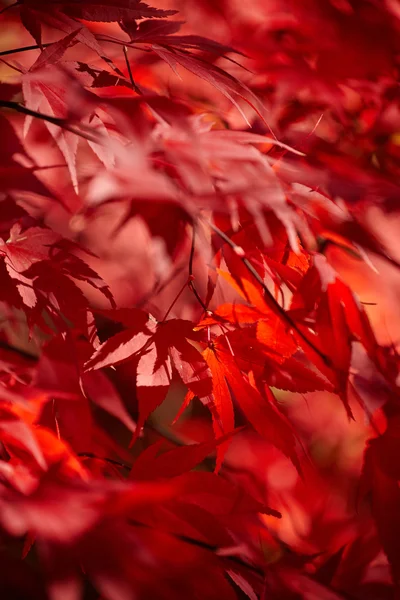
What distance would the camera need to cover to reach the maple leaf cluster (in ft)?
0.98

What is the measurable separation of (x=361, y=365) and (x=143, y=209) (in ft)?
1.16

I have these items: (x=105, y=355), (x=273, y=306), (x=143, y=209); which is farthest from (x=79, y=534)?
(x=143, y=209)

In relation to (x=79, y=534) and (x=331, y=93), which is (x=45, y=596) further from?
(x=331, y=93)

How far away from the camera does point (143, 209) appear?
0.66 m

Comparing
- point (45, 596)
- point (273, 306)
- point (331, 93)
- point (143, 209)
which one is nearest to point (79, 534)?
point (45, 596)

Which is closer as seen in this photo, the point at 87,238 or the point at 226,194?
the point at 226,194

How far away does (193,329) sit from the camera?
50 cm

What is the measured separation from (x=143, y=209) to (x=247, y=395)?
310 millimetres

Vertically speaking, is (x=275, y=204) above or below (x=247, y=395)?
above

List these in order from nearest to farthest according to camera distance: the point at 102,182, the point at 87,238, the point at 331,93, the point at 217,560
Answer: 1. the point at 102,182
2. the point at 217,560
3. the point at 331,93
4. the point at 87,238

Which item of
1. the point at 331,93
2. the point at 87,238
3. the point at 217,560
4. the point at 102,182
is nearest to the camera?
the point at 102,182

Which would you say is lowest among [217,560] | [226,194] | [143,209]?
[217,560]

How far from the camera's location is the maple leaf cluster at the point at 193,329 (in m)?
0.30

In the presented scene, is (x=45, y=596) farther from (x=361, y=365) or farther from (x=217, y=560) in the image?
(x=361, y=365)
